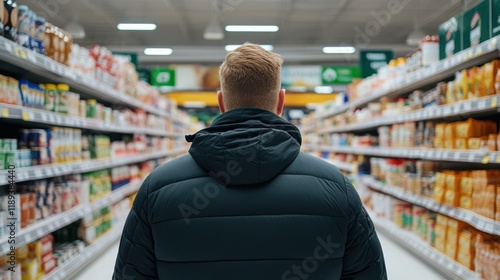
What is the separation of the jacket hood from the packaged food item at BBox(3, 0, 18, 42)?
6.57 ft

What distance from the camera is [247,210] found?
1.13 meters

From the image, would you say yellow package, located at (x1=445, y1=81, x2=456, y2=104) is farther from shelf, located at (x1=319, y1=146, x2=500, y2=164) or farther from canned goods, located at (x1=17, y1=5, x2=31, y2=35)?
canned goods, located at (x1=17, y1=5, x2=31, y2=35)

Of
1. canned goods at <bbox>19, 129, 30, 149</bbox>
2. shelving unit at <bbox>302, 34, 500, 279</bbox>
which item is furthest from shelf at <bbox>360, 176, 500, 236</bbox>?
canned goods at <bbox>19, 129, 30, 149</bbox>

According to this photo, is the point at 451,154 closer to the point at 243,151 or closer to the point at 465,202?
the point at 465,202

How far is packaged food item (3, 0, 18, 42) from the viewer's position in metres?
2.58

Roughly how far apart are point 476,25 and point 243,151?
8.98ft

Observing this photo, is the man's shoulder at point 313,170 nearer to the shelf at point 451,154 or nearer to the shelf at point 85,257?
the shelf at point 451,154

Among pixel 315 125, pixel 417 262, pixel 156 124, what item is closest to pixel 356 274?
pixel 417 262

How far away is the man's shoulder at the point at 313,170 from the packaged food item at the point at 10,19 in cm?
219

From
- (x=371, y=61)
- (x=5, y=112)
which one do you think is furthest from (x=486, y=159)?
(x=371, y=61)

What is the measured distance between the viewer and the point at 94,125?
14.0ft

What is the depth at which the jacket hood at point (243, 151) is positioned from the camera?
1.11 metres

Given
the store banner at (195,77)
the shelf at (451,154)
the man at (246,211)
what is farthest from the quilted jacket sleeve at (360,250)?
the store banner at (195,77)

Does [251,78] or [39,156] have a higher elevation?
[251,78]
